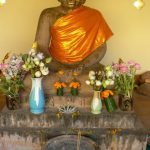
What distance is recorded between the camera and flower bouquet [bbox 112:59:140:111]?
2.28 meters

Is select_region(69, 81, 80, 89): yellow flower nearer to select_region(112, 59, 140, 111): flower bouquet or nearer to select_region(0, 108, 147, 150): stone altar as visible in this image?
select_region(0, 108, 147, 150): stone altar

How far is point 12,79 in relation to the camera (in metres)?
2.37

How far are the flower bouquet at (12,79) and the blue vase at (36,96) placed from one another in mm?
142

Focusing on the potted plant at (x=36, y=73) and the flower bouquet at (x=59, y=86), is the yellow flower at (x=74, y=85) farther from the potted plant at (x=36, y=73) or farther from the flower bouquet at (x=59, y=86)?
the potted plant at (x=36, y=73)

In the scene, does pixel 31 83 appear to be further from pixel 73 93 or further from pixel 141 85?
pixel 141 85

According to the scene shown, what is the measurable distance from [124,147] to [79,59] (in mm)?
879

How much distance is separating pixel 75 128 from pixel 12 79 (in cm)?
66

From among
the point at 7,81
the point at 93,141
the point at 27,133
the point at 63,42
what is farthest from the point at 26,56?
the point at 93,141

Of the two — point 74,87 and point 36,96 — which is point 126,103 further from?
point 36,96

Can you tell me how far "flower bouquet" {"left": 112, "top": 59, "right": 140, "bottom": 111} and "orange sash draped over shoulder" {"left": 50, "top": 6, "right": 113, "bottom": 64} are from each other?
1.38 feet

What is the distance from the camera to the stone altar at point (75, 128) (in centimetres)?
234

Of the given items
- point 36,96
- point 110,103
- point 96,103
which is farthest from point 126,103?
point 36,96

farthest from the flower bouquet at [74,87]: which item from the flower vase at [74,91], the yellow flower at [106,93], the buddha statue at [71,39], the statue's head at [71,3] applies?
the statue's head at [71,3]

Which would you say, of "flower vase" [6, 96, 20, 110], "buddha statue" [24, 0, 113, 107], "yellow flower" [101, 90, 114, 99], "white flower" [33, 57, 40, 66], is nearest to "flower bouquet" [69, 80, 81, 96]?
"buddha statue" [24, 0, 113, 107]
